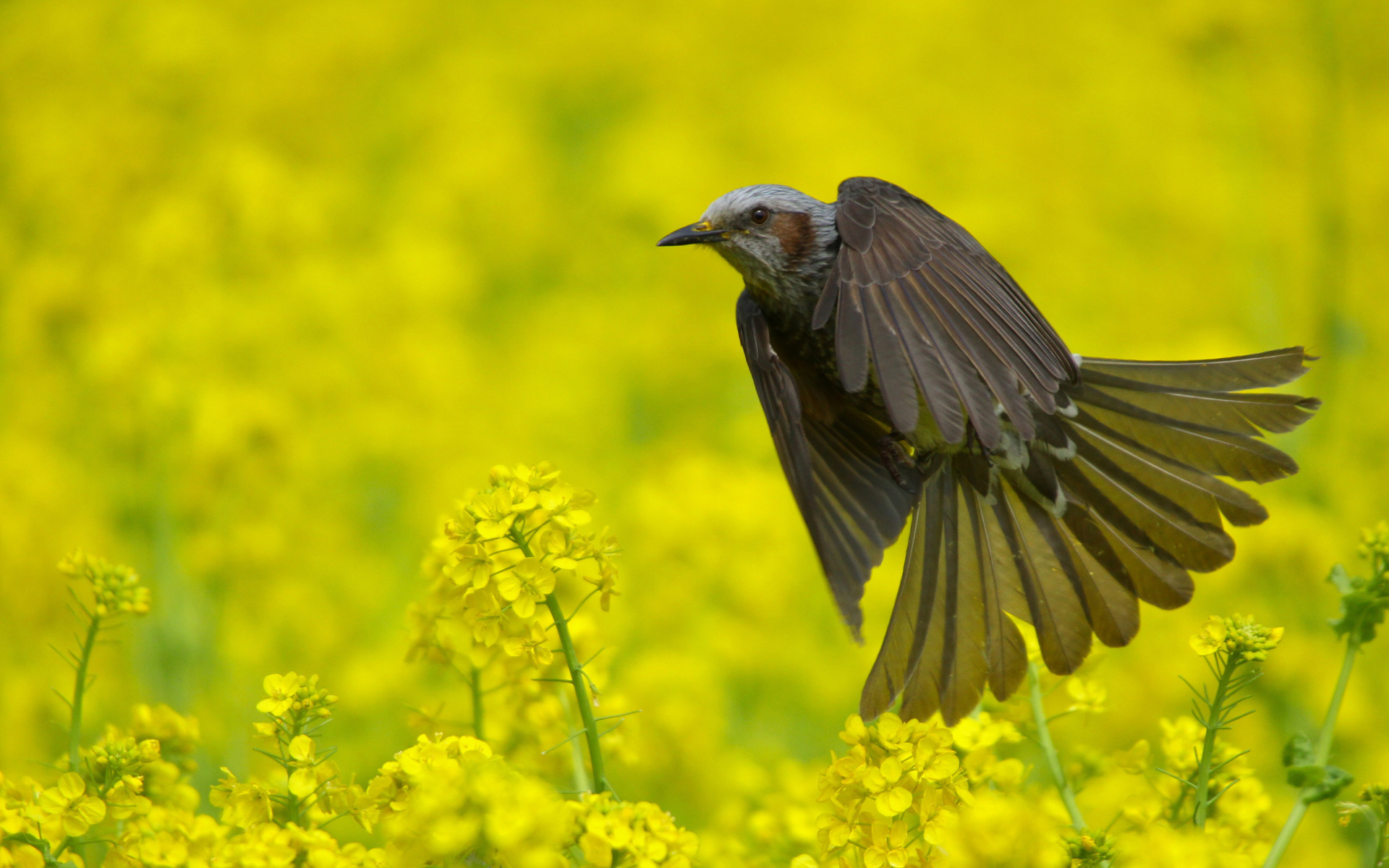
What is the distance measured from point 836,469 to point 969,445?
308mm

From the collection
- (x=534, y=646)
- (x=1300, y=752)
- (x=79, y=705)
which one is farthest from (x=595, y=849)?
(x=1300, y=752)

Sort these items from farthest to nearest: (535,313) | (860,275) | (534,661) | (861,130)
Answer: (861,130) < (535,313) < (860,275) < (534,661)

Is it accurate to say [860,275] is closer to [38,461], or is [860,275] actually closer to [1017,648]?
[1017,648]

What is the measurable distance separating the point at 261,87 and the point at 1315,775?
283 inches

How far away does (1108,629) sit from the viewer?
2.16 m

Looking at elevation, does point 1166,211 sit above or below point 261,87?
below

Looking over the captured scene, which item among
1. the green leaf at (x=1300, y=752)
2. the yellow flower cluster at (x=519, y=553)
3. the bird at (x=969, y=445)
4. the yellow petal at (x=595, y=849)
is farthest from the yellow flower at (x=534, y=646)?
the green leaf at (x=1300, y=752)

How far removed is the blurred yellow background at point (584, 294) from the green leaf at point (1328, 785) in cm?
81

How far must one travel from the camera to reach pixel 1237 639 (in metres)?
1.58

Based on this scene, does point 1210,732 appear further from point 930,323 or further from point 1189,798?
point 930,323

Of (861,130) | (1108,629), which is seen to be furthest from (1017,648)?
(861,130)

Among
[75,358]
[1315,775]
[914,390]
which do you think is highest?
[75,358]

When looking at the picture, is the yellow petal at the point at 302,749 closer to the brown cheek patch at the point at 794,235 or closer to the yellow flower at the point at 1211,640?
the yellow flower at the point at 1211,640

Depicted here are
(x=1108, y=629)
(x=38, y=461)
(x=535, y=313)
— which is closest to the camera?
(x=1108, y=629)
